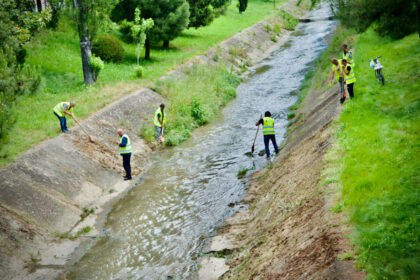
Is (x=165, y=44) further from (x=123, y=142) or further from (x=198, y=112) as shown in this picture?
(x=123, y=142)

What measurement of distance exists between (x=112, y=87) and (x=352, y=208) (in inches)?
687

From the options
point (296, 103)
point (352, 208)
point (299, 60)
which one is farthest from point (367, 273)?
point (299, 60)

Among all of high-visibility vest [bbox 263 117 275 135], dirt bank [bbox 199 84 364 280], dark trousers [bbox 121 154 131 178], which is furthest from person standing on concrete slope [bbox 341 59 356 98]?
dark trousers [bbox 121 154 131 178]

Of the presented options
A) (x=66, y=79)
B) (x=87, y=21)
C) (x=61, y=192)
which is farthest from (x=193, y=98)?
(x=61, y=192)

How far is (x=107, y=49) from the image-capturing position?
2728 cm

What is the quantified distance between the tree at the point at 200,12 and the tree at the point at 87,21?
54.6 ft

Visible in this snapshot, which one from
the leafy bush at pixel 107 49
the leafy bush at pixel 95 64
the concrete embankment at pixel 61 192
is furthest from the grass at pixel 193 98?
the leafy bush at pixel 107 49

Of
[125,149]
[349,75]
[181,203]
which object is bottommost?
[181,203]

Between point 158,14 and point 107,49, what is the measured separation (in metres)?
5.91

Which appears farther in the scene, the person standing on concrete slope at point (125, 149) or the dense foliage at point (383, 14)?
the person standing on concrete slope at point (125, 149)

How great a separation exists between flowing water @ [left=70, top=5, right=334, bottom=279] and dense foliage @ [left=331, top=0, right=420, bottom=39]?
6550 mm

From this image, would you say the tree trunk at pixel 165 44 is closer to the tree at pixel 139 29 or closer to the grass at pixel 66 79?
the grass at pixel 66 79

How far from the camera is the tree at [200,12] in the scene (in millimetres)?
37344

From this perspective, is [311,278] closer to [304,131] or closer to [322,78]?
[304,131]
